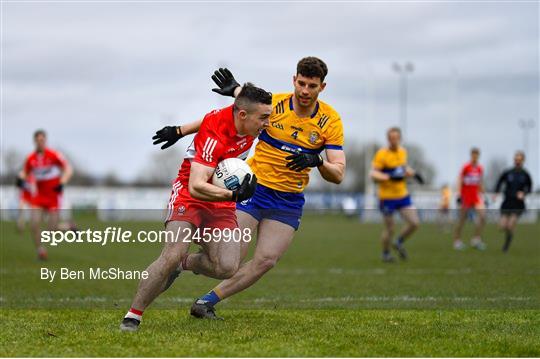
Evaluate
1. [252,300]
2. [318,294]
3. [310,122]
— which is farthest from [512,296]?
[310,122]

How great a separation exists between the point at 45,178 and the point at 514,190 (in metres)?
10.7

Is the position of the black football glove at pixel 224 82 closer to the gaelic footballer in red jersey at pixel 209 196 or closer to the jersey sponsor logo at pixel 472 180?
the gaelic footballer in red jersey at pixel 209 196

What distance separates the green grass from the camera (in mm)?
6883

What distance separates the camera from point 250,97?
24.8 ft

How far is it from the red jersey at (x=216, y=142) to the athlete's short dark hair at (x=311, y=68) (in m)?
0.85

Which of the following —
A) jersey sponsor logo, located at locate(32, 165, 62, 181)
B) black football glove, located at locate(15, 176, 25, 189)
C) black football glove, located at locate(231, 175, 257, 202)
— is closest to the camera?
black football glove, located at locate(231, 175, 257, 202)

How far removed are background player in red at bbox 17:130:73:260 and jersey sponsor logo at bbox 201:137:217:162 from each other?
10797 millimetres

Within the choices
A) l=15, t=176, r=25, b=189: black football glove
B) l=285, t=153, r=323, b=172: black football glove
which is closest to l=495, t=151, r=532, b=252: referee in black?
l=15, t=176, r=25, b=189: black football glove

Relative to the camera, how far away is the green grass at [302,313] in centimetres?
688

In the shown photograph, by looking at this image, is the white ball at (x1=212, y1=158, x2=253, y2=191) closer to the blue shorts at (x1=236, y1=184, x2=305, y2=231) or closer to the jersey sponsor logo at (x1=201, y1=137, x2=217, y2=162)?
Answer: the jersey sponsor logo at (x1=201, y1=137, x2=217, y2=162)

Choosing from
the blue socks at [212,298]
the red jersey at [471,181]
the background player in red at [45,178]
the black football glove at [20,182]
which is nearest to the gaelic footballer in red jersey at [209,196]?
the blue socks at [212,298]

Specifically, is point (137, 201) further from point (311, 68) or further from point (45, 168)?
point (311, 68)

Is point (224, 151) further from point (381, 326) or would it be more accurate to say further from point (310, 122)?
point (381, 326)

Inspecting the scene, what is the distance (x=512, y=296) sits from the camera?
10.8 meters
